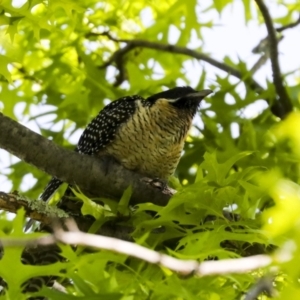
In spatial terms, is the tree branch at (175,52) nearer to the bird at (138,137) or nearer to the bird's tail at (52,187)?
the bird at (138,137)

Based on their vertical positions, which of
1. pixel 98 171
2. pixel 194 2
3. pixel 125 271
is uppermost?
pixel 194 2

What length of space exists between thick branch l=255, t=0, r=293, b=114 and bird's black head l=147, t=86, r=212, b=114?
1.44 ft

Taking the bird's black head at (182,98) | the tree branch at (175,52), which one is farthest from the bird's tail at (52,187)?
the tree branch at (175,52)

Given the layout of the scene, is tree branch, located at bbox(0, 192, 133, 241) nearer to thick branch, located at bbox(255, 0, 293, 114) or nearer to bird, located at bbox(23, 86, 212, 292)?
bird, located at bbox(23, 86, 212, 292)

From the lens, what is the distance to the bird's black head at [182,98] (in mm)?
4492

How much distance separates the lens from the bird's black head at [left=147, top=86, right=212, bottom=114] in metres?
4.49

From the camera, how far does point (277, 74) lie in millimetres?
4371

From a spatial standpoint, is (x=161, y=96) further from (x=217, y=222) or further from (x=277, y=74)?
(x=217, y=222)

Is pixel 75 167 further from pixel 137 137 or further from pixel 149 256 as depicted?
pixel 149 256

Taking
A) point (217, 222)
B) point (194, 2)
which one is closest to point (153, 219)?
point (217, 222)

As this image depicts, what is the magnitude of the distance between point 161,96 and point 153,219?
5.28 ft

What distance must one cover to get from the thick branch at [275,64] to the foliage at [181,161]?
184 millimetres

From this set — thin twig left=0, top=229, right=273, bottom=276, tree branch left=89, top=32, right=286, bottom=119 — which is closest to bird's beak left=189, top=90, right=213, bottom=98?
tree branch left=89, top=32, right=286, bottom=119

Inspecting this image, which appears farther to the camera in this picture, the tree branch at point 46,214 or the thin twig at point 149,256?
the tree branch at point 46,214
